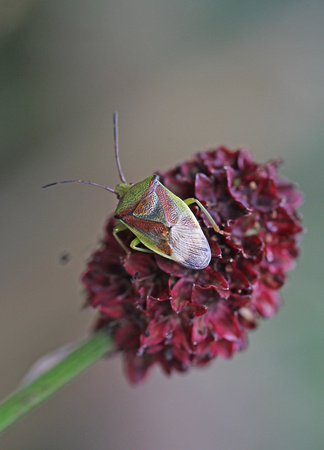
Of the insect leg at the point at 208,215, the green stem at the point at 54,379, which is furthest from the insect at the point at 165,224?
the green stem at the point at 54,379

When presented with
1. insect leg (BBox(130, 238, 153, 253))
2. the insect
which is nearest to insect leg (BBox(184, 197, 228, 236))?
the insect

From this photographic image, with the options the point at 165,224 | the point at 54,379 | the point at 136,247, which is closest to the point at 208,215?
the point at 165,224

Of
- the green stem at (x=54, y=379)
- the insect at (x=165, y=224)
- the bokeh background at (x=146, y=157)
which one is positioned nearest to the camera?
the insect at (x=165, y=224)

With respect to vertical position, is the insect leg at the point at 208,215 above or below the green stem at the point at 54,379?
above

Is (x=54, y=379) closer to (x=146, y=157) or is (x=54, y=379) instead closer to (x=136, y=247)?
(x=136, y=247)

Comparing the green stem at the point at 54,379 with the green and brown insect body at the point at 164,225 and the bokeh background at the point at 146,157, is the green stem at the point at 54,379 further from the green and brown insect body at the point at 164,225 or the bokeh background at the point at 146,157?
the bokeh background at the point at 146,157
